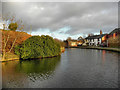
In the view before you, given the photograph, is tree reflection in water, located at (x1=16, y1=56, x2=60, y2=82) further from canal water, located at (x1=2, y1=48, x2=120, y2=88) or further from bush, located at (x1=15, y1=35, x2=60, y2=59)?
bush, located at (x1=15, y1=35, x2=60, y2=59)

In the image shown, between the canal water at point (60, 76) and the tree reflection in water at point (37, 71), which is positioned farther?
the tree reflection in water at point (37, 71)

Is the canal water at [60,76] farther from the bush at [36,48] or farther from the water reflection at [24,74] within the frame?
the bush at [36,48]

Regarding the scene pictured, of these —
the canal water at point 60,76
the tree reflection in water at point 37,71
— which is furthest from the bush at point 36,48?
the canal water at point 60,76

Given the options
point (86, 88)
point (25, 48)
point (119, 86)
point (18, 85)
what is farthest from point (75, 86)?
point (25, 48)

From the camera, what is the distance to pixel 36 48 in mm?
19391

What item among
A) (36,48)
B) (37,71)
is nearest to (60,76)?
(37,71)

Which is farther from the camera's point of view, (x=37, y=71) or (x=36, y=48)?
(x=36, y=48)

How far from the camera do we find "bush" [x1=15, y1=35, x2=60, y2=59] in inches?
728

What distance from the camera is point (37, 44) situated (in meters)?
19.8

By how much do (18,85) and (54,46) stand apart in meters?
15.7

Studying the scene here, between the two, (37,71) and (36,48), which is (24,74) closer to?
(37,71)

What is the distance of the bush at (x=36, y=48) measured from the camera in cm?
1850

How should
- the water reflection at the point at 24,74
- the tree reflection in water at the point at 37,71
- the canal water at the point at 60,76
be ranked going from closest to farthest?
Result: 1. the canal water at the point at 60,76
2. the water reflection at the point at 24,74
3. the tree reflection in water at the point at 37,71

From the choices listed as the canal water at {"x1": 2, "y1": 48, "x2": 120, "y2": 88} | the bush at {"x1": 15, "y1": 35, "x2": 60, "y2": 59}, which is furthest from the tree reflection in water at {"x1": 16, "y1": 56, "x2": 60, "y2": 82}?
the bush at {"x1": 15, "y1": 35, "x2": 60, "y2": 59}
